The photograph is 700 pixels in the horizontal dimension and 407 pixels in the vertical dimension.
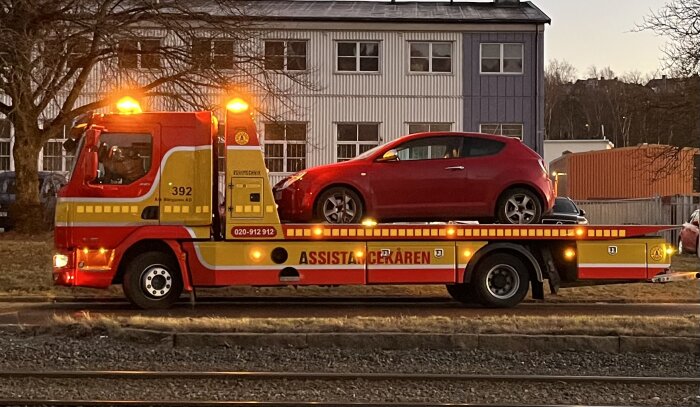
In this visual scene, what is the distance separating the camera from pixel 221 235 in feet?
39.9

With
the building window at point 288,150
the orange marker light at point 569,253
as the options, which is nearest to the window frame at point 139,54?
the building window at point 288,150

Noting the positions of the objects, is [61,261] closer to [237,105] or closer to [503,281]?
[237,105]

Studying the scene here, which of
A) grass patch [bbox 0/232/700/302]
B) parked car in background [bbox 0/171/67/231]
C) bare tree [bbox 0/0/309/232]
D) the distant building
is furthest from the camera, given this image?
the distant building

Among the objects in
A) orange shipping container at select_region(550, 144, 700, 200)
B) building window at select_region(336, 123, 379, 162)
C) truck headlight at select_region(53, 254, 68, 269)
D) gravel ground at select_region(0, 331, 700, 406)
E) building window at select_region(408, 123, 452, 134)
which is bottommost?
gravel ground at select_region(0, 331, 700, 406)

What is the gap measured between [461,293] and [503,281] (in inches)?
43.1

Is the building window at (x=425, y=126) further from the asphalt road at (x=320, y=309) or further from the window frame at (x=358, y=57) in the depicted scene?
the asphalt road at (x=320, y=309)

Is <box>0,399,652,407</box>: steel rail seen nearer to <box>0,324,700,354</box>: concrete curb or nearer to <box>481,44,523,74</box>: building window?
<box>0,324,700,354</box>: concrete curb

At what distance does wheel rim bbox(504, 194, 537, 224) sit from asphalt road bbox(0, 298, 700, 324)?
144cm

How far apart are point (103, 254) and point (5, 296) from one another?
3.45 meters

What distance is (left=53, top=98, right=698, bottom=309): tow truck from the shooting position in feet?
38.8

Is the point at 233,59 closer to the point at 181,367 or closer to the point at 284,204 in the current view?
the point at 284,204

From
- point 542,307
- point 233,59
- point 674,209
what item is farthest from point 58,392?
point 674,209

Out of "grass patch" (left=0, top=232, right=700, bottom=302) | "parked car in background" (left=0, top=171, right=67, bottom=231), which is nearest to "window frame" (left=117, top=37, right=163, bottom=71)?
"parked car in background" (left=0, top=171, right=67, bottom=231)

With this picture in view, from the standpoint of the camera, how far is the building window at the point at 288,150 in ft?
94.9
